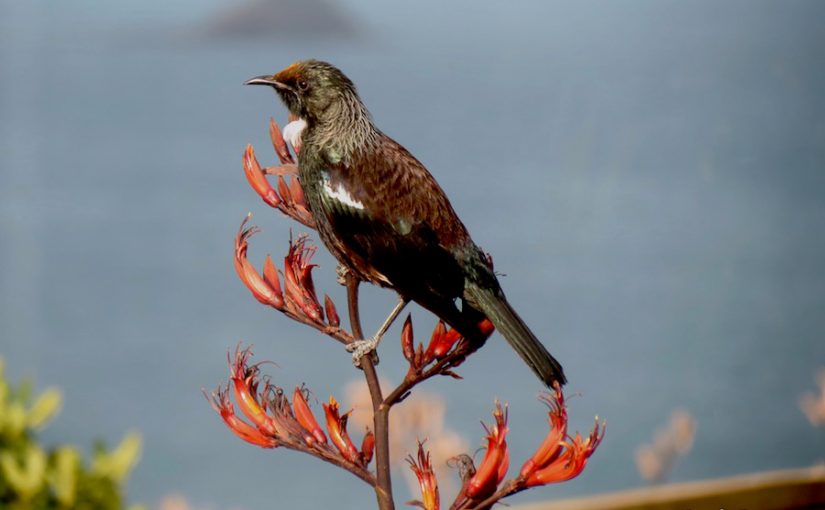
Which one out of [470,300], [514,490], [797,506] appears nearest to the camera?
[514,490]

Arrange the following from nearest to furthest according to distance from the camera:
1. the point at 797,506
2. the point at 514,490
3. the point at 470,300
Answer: the point at 514,490, the point at 470,300, the point at 797,506

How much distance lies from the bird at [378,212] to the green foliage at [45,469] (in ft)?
1.21

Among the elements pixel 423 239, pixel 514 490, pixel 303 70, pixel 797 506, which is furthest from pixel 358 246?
pixel 797 506

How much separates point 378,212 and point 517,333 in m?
0.20

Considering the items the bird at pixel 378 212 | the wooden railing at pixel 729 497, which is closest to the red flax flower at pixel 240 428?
the bird at pixel 378 212

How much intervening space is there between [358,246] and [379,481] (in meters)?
0.27

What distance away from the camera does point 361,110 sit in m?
1.21

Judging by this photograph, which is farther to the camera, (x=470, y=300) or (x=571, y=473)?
(x=470, y=300)

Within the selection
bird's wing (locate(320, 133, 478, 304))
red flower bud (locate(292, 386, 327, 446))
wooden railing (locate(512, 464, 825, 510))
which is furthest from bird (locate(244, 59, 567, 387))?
wooden railing (locate(512, 464, 825, 510))

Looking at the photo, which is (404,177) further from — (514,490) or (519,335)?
(514,490)

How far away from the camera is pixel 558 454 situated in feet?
3.33

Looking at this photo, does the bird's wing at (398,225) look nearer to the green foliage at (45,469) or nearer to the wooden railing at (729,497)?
the green foliage at (45,469)

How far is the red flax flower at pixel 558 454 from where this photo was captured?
99cm

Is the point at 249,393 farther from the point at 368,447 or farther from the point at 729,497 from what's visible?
the point at 729,497
